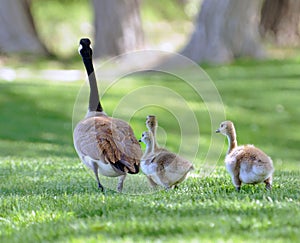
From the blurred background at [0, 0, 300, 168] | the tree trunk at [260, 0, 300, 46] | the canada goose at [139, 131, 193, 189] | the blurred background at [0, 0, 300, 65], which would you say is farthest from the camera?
the tree trunk at [260, 0, 300, 46]

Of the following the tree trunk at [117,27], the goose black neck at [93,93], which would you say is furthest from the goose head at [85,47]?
the tree trunk at [117,27]

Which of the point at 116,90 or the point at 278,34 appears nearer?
the point at 116,90

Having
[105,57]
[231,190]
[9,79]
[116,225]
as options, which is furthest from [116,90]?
[116,225]

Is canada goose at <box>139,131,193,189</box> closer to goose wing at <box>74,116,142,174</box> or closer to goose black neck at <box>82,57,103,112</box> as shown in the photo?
goose wing at <box>74,116,142,174</box>

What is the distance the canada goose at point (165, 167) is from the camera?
7.84 m

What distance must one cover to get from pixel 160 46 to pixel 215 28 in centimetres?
629

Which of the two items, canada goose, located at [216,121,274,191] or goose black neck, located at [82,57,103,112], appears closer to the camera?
canada goose, located at [216,121,274,191]

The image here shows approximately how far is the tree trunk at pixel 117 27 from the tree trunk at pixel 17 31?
3.04 metres

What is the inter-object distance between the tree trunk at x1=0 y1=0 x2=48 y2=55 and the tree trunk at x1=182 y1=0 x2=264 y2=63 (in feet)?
20.8

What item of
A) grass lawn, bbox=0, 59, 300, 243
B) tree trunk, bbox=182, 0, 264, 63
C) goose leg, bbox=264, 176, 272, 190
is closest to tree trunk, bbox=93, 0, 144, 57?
tree trunk, bbox=182, 0, 264, 63

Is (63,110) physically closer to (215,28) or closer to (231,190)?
(215,28)

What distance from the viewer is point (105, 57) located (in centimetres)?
2792

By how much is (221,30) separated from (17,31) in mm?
8046

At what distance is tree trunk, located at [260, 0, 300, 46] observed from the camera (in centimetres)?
3212
